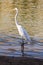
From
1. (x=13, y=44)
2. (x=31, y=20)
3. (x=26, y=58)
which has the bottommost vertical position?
(x=31, y=20)

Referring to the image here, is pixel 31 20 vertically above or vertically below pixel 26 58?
below

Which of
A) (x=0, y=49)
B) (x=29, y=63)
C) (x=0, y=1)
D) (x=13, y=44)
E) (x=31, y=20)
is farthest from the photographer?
(x=0, y=1)

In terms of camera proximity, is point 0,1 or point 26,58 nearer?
point 26,58

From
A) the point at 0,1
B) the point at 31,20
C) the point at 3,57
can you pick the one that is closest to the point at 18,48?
the point at 3,57

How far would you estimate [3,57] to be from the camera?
1.84 meters

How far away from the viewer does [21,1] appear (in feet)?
21.0

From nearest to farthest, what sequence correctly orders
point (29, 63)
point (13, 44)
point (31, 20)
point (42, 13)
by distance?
point (29, 63), point (13, 44), point (31, 20), point (42, 13)

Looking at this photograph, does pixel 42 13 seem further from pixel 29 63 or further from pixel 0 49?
pixel 29 63

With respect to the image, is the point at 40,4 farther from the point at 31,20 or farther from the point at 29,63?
the point at 29,63

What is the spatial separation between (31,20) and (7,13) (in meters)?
0.71

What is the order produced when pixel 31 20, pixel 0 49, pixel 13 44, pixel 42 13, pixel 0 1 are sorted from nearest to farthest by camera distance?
pixel 0 49 < pixel 13 44 < pixel 31 20 < pixel 42 13 < pixel 0 1

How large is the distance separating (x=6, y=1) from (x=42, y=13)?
0.82 meters

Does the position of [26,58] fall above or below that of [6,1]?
above

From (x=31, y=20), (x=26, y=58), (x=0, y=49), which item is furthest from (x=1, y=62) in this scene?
(x=31, y=20)
